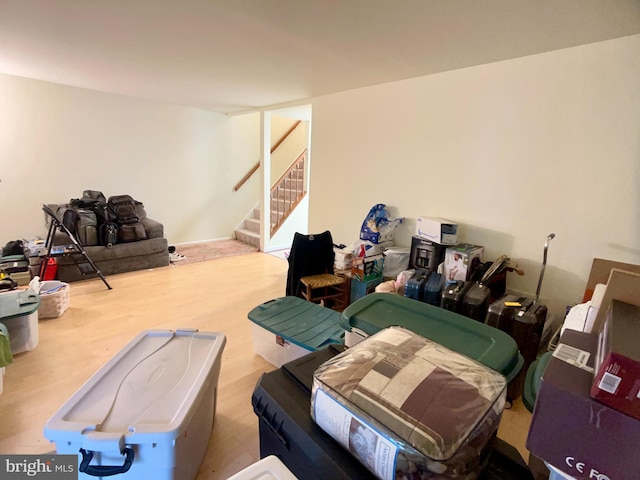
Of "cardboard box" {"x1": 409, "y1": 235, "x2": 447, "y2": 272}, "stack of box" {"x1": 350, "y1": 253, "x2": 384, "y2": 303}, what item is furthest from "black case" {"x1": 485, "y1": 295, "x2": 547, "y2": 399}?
"stack of box" {"x1": 350, "y1": 253, "x2": 384, "y2": 303}

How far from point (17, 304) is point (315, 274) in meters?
2.19

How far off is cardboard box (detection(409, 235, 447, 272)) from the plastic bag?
36 cm

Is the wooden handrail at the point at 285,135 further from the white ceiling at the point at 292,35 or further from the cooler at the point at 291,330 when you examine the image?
the cooler at the point at 291,330

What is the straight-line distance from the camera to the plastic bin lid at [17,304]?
2.00 meters

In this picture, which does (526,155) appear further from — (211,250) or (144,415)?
(211,250)

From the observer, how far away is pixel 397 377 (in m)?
0.73

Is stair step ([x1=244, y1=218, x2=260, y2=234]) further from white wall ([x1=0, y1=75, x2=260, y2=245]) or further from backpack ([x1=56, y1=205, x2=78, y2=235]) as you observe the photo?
backpack ([x1=56, y1=205, x2=78, y2=235])

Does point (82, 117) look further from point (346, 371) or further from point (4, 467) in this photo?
point (346, 371)

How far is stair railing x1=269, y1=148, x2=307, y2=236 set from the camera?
18.7ft

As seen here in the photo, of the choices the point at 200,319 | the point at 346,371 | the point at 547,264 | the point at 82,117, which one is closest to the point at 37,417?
the point at 200,319

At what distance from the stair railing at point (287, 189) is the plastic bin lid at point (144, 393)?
4206 millimetres

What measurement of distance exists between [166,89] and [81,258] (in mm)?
2205

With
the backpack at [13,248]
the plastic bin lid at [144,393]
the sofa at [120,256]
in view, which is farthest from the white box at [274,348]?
the backpack at [13,248]

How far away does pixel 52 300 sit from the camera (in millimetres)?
2654
